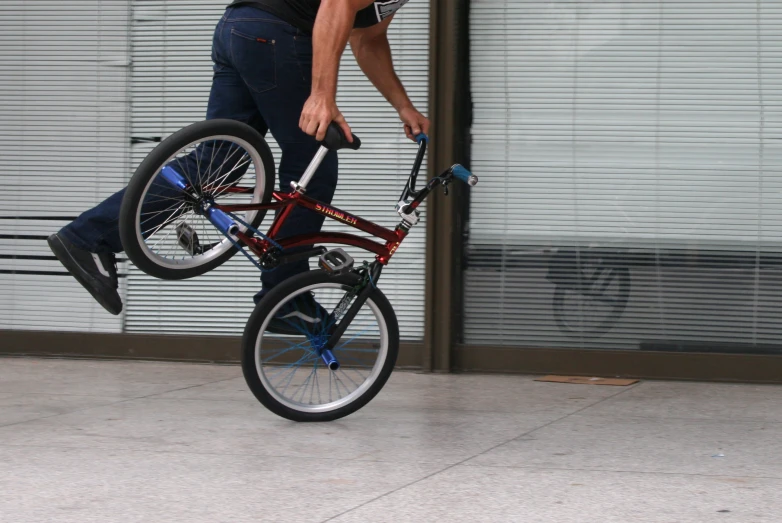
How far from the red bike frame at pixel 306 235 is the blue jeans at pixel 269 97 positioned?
11cm

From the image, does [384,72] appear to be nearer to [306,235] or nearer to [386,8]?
[386,8]

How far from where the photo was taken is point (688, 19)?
18.8ft

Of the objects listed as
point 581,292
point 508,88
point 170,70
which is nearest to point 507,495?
point 581,292

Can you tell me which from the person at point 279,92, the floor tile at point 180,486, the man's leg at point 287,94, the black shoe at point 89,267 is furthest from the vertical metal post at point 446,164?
the floor tile at point 180,486

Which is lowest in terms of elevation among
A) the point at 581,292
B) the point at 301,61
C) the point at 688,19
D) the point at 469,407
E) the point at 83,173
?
the point at 469,407

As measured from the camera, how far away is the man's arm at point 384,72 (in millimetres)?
4730

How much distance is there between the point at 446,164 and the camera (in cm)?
587

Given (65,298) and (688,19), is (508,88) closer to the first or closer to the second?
(688,19)

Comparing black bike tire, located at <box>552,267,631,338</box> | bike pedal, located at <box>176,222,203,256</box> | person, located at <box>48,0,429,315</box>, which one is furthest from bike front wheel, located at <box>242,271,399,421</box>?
black bike tire, located at <box>552,267,631,338</box>

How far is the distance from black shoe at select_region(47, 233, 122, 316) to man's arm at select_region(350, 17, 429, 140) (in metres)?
1.39

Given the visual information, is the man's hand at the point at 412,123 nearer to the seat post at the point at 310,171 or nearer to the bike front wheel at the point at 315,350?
the seat post at the point at 310,171

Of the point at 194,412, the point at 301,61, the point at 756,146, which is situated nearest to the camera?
the point at 301,61

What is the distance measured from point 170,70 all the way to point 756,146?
10.6 ft

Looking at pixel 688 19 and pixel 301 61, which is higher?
pixel 688 19
